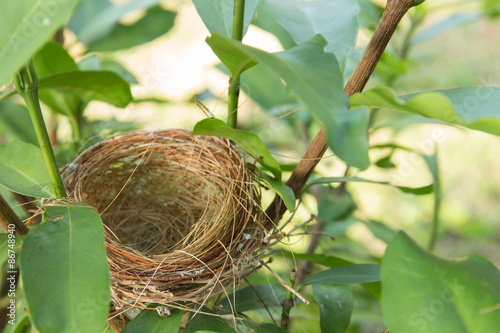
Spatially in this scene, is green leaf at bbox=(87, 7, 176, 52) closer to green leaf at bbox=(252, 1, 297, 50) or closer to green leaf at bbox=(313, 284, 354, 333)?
green leaf at bbox=(252, 1, 297, 50)

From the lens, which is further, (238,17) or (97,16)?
(97,16)

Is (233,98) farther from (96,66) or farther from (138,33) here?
(138,33)

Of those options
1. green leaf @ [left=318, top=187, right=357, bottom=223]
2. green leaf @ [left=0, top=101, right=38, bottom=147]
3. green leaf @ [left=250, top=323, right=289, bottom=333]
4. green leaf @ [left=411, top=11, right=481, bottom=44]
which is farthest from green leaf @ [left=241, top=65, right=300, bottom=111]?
green leaf @ [left=250, top=323, right=289, bottom=333]

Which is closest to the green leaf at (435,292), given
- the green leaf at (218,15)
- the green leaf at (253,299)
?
the green leaf at (253,299)

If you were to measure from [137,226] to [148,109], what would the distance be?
1.68m

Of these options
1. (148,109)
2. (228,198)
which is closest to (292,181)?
(228,198)

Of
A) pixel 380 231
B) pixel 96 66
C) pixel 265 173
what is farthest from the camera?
pixel 380 231

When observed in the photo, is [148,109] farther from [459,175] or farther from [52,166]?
[52,166]

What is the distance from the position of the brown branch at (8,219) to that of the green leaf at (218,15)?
0.31 m

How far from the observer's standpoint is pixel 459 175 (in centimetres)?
229

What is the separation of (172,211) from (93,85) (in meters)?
0.30

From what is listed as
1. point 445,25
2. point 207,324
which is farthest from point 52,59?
point 445,25

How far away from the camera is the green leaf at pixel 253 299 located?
1.98ft

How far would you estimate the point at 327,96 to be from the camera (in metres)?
0.32
